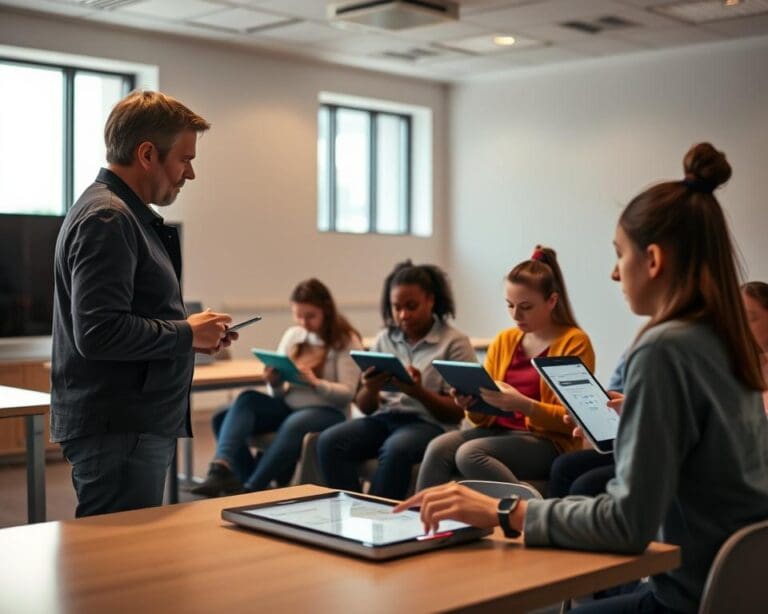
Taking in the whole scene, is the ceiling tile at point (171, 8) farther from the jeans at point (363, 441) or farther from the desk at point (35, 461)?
the desk at point (35, 461)

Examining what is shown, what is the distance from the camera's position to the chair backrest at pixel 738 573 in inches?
60.3

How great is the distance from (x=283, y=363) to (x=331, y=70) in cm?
465

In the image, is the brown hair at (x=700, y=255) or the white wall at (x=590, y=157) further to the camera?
the white wall at (x=590, y=157)

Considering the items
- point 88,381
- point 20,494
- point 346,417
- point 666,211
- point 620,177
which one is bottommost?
point 20,494

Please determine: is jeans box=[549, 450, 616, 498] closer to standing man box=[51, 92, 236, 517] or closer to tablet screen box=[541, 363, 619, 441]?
tablet screen box=[541, 363, 619, 441]

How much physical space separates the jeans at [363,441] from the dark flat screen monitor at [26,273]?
290 centimetres

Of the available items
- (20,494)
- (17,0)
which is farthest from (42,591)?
(17,0)

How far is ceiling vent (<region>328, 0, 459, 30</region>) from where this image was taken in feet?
21.4

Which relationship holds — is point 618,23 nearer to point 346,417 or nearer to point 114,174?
point 346,417

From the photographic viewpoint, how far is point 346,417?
190 inches

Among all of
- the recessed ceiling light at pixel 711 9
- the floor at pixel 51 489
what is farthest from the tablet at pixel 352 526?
the recessed ceiling light at pixel 711 9

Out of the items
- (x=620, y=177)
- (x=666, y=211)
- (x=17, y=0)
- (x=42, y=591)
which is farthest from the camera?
(x=620, y=177)

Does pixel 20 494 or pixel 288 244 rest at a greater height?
pixel 288 244

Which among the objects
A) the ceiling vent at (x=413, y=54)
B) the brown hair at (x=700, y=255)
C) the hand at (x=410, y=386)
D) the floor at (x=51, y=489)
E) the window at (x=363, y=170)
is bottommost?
the floor at (x=51, y=489)
